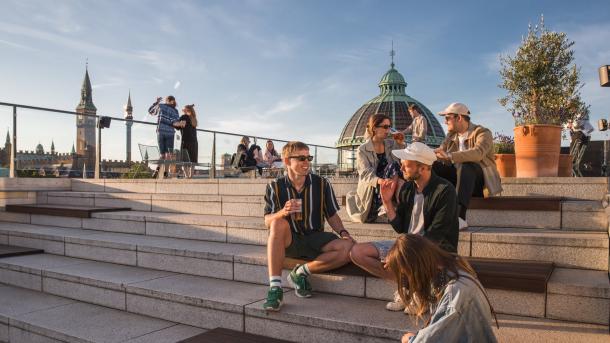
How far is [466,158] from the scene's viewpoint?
4570mm

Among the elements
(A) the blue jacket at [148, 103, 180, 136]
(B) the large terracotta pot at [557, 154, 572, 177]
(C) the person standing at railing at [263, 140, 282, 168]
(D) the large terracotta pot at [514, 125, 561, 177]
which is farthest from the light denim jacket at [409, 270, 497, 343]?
(C) the person standing at railing at [263, 140, 282, 168]

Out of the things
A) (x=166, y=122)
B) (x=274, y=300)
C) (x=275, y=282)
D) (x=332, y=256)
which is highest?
(x=166, y=122)

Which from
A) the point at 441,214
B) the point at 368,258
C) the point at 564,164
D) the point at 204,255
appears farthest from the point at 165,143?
the point at 441,214

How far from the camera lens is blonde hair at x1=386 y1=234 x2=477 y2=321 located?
6.56 feet

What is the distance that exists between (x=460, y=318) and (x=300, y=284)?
2.07 metres

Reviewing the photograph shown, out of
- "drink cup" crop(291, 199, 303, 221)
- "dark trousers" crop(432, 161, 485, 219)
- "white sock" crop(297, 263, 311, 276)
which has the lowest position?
"white sock" crop(297, 263, 311, 276)

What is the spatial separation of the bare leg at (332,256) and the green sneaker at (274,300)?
1.35 feet

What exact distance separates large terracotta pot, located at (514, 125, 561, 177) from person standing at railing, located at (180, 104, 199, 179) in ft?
22.7

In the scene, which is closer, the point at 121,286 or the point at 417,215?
the point at 417,215

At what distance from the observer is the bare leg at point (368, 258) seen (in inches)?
141

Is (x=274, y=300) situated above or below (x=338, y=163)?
below

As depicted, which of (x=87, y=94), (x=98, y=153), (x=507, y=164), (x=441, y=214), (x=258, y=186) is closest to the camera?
(x=441, y=214)

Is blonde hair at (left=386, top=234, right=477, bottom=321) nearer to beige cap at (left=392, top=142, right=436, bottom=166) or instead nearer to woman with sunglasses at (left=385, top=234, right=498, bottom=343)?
woman with sunglasses at (left=385, top=234, right=498, bottom=343)

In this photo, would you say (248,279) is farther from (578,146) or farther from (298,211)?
(578,146)
